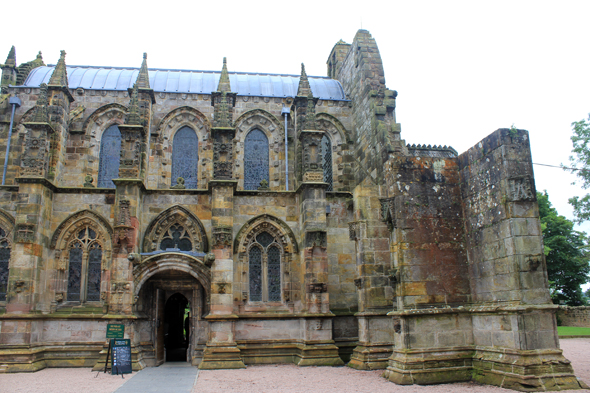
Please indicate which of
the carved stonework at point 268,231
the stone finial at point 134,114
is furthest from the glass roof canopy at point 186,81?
the carved stonework at point 268,231

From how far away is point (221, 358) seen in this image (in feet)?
50.2

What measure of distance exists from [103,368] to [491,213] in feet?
40.6

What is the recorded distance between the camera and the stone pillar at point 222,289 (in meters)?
15.4

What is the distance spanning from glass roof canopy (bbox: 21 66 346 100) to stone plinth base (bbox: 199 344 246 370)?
11.9 m

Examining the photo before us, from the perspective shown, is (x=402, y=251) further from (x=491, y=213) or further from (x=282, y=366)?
(x=282, y=366)

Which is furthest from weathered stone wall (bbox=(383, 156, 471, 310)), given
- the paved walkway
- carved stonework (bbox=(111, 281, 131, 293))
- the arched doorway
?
carved stonework (bbox=(111, 281, 131, 293))

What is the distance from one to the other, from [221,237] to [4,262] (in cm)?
798

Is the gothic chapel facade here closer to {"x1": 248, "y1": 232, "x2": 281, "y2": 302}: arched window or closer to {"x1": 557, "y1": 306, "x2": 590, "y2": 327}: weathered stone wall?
{"x1": 248, "y1": 232, "x2": 281, "y2": 302}: arched window

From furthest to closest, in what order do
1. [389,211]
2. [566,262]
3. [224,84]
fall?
[566,262] < [224,84] < [389,211]

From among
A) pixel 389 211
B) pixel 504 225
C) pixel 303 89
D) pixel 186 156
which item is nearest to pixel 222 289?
pixel 389 211

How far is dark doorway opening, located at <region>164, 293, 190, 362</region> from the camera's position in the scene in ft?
65.1

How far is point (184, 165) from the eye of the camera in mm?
20703

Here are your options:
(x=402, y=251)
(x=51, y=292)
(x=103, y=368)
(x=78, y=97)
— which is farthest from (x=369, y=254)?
(x=78, y=97)

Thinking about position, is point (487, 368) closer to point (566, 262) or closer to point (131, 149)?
point (131, 149)
